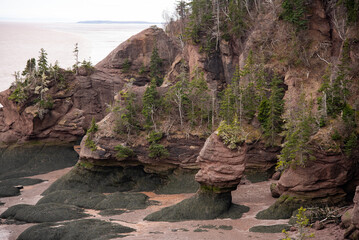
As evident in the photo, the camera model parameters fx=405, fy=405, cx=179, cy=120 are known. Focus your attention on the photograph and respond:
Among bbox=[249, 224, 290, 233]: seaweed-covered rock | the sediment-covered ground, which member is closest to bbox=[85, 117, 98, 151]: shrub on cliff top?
the sediment-covered ground

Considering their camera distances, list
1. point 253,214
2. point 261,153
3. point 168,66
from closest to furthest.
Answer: point 253,214
point 261,153
point 168,66

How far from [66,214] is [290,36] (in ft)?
105

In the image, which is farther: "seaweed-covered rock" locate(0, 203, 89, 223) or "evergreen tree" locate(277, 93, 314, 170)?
"seaweed-covered rock" locate(0, 203, 89, 223)

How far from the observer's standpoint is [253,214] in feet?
105

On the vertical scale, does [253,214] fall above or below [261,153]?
below

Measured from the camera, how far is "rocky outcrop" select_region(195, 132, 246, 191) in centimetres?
3253

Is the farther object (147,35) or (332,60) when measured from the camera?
(147,35)

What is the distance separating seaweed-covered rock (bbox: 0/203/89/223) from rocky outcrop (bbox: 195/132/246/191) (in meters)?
11.6

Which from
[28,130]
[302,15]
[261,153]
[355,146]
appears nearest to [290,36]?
[302,15]

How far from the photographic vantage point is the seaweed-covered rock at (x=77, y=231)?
94.8ft

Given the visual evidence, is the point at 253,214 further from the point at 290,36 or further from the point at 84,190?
the point at 290,36

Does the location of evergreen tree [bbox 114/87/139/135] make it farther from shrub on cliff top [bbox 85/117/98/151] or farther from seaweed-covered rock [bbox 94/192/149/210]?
seaweed-covered rock [bbox 94/192/149/210]

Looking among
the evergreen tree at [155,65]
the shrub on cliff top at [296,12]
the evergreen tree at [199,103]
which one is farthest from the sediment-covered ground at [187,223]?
the evergreen tree at [155,65]

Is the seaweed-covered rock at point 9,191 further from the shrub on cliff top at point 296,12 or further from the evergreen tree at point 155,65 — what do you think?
the shrub on cliff top at point 296,12
